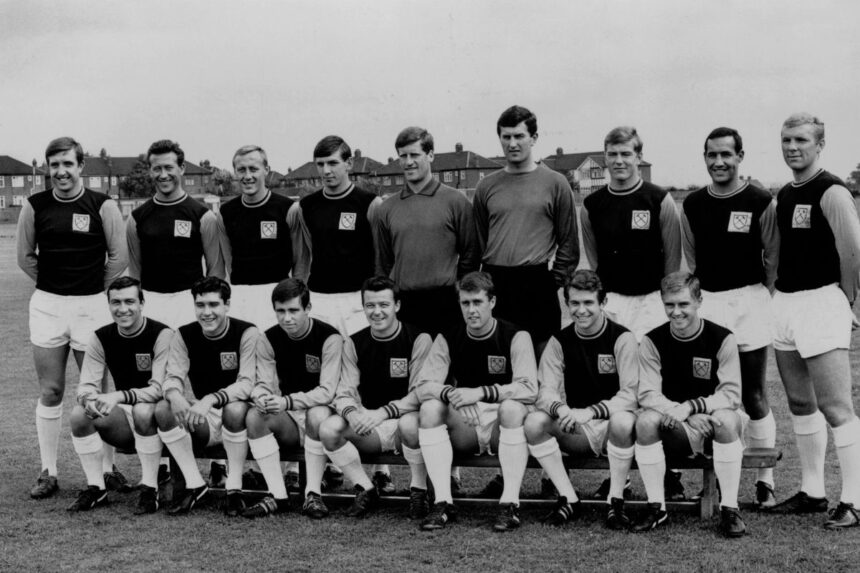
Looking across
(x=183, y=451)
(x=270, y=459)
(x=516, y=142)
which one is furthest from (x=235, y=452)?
(x=516, y=142)

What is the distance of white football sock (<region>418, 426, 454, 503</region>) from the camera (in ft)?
17.7

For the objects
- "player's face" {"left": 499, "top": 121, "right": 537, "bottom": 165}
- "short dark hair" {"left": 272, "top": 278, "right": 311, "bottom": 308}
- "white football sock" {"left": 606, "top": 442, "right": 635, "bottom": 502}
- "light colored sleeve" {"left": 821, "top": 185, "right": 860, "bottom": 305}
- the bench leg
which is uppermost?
"player's face" {"left": 499, "top": 121, "right": 537, "bottom": 165}

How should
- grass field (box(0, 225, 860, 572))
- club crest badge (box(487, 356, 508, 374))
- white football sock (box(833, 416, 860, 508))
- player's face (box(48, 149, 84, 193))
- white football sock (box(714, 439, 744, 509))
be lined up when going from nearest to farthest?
grass field (box(0, 225, 860, 572)) → white football sock (box(714, 439, 744, 509)) → white football sock (box(833, 416, 860, 508)) → club crest badge (box(487, 356, 508, 374)) → player's face (box(48, 149, 84, 193))

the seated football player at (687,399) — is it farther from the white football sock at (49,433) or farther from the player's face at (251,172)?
the white football sock at (49,433)

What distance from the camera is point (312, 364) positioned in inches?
232

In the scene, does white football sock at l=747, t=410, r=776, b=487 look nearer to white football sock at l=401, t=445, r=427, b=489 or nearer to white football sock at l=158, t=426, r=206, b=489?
white football sock at l=401, t=445, r=427, b=489

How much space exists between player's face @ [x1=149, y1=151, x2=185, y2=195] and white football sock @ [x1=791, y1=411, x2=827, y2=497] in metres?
4.35

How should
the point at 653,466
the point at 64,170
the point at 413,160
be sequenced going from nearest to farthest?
the point at 653,466 → the point at 413,160 → the point at 64,170

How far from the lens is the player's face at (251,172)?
20.9 ft

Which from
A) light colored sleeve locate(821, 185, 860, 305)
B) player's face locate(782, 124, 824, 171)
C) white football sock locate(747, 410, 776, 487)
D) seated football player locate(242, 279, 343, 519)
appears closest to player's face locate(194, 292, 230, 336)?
seated football player locate(242, 279, 343, 519)

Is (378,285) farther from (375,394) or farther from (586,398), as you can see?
(586,398)

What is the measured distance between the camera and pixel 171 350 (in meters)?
5.93

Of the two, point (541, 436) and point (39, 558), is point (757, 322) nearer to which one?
point (541, 436)

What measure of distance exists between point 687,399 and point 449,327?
5.20ft
